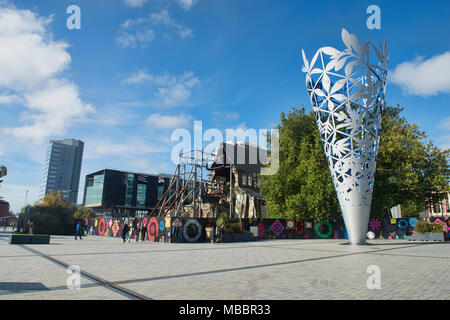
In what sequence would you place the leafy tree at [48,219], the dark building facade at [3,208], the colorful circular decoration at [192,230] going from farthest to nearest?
the dark building facade at [3,208] → the leafy tree at [48,219] → the colorful circular decoration at [192,230]

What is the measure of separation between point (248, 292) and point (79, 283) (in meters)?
3.99

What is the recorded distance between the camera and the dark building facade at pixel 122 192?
8062 centimetres

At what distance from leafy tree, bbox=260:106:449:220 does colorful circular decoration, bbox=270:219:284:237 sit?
1442 mm

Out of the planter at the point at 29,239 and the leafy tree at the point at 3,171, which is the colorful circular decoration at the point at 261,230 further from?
the leafy tree at the point at 3,171

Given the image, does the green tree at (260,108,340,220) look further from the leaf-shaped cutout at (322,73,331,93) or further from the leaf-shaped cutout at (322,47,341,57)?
the leaf-shaped cutout at (322,47,341,57)

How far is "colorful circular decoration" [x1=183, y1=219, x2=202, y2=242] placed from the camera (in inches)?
969

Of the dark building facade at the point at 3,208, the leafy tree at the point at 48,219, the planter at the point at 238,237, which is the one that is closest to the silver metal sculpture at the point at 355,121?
the planter at the point at 238,237

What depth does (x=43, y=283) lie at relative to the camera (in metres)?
6.91

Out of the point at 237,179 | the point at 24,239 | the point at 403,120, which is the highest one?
the point at 403,120

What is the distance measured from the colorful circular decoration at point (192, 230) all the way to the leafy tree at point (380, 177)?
11.8 meters

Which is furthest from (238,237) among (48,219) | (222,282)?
(48,219)
